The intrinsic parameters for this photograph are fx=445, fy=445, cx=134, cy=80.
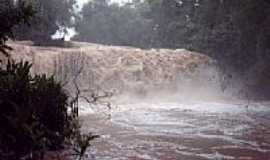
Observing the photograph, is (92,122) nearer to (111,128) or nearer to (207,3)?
(111,128)

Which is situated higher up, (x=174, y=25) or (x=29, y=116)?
(x=174, y=25)

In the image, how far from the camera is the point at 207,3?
26.2 m

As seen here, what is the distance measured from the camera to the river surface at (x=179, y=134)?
789 centimetres

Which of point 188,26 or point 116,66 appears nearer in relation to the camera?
point 116,66

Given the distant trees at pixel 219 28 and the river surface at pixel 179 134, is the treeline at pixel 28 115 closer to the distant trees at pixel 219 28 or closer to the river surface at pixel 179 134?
the river surface at pixel 179 134

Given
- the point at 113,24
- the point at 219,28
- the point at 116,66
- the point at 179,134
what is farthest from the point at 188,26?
the point at 179,134

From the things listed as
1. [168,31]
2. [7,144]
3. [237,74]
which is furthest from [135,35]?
[7,144]

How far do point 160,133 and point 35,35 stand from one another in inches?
699

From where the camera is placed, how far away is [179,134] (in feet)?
33.2

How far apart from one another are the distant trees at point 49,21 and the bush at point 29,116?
647 inches

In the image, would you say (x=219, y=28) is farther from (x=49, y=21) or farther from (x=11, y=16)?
(x=11, y=16)

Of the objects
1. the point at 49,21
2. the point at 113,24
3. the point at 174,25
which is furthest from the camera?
the point at 113,24

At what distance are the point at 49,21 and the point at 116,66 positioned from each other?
759 centimetres

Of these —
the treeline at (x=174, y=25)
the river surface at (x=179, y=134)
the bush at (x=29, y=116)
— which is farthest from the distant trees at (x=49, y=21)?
the bush at (x=29, y=116)
